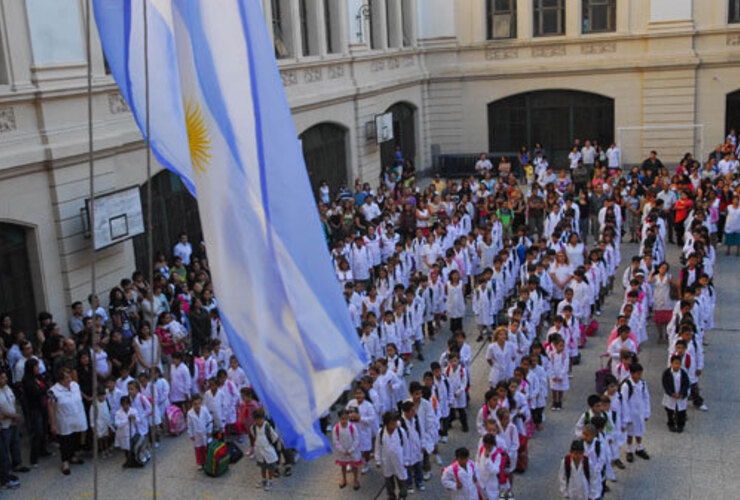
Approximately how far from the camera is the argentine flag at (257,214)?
536 centimetres

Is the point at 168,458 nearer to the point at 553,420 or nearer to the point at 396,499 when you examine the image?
the point at 396,499

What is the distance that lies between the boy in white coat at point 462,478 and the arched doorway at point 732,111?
24.4 meters

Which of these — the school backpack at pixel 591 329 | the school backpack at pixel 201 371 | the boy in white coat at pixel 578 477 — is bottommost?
the school backpack at pixel 591 329

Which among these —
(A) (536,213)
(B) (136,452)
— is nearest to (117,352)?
(B) (136,452)

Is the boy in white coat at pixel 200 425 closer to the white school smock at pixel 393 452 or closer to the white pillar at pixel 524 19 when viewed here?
the white school smock at pixel 393 452

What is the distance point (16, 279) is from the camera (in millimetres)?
14805

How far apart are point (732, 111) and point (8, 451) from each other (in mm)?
26669

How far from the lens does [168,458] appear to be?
12289mm

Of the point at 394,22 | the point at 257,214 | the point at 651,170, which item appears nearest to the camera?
the point at 257,214

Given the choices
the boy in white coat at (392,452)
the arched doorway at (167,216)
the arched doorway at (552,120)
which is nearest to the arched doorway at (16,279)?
the arched doorway at (167,216)

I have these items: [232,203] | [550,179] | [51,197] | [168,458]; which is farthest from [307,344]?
[550,179]

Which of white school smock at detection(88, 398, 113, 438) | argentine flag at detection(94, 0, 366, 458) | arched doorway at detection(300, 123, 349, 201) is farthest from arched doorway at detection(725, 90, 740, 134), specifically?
argentine flag at detection(94, 0, 366, 458)

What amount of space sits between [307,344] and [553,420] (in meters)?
8.01

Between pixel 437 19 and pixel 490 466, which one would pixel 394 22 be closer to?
pixel 437 19
